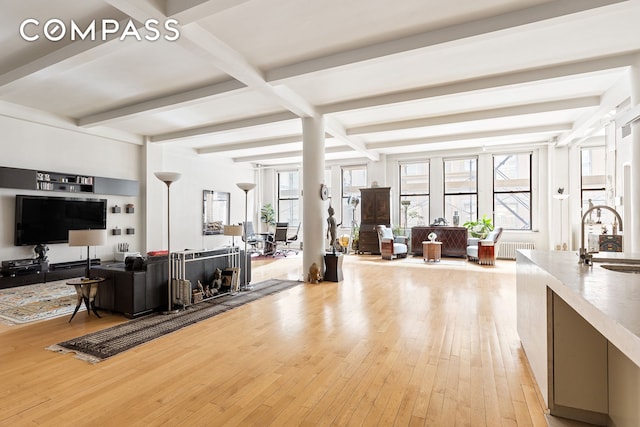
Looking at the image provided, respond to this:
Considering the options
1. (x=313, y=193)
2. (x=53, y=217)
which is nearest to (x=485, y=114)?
(x=313, y=193)

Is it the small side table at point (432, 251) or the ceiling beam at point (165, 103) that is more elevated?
the ceiling beam at point (165, 103)

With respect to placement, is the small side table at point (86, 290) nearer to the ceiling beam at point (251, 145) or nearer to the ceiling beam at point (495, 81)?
the ceiling beam at point (495, 81)

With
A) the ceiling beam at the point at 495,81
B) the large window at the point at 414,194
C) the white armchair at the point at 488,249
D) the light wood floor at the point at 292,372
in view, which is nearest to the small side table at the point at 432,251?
the white armchair at the point at 488,249

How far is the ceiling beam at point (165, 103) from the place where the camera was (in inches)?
206

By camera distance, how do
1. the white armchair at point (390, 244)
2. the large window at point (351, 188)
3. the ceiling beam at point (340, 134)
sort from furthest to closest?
the large window at point (351, 188) < the white armchair at point (390, 244) < the ceiling beam at point (340, 134)

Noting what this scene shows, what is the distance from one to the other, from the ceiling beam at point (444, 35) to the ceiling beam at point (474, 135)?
5.43 meters

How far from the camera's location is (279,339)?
11.2ft

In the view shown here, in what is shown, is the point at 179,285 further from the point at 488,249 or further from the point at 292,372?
the point at 488,249

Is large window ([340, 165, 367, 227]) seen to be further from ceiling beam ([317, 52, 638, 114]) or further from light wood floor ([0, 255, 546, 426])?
light wood floor ([0, 255, 546, 426])

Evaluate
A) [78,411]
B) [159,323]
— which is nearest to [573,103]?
[159,323]

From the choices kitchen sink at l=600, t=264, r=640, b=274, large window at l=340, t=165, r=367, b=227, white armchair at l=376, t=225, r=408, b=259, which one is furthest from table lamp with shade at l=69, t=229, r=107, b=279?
large window at l=340, t=165, r=367, b=227

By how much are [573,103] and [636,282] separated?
20.1ft

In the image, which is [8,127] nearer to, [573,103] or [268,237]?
[268,237]

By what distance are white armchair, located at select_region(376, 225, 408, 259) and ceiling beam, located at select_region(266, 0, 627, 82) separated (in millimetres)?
Result: 6068
